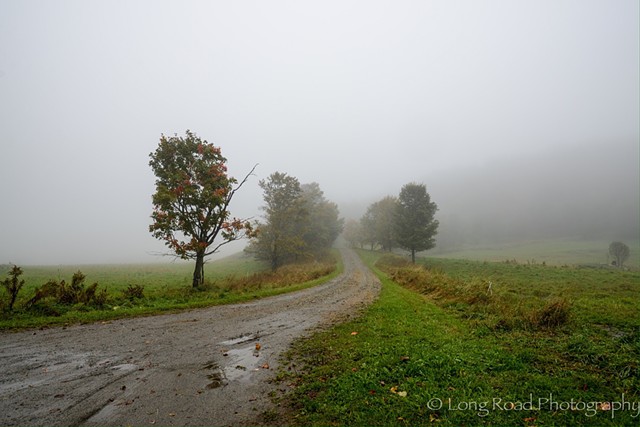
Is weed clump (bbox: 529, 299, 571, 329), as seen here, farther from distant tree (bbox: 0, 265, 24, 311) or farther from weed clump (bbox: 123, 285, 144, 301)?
distant tree (bbox: 0, 265, 24, 311)

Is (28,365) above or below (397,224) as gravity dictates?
below

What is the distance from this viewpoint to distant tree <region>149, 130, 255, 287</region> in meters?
18.7

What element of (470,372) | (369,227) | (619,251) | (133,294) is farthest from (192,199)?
(619,251)

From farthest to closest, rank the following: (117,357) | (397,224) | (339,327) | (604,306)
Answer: (397,224)
(604,306)
(339,327)
(117,357)

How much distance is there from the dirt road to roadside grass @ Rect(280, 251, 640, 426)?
124 cm

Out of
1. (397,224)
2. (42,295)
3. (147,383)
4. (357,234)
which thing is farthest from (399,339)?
(357,234)

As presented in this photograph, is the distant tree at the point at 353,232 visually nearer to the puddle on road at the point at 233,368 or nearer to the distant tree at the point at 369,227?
the distant tree at the point at 369,227

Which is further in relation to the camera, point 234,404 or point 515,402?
point 234,404

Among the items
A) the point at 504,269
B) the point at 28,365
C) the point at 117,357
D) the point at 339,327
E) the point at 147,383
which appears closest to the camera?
the point at 147,383

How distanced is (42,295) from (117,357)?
27.8 ft

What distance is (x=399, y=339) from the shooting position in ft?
29.0

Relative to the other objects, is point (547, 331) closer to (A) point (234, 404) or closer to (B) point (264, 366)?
(B) point (264, 366)

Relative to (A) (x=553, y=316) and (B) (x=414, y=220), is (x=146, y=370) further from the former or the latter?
(B) (x=414, y=220)

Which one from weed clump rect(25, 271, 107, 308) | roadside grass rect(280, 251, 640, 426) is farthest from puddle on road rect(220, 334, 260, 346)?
weed clump rect(25, 271, 107, 308)
